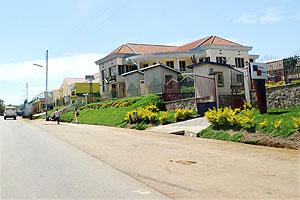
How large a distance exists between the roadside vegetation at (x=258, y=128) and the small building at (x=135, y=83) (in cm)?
2361

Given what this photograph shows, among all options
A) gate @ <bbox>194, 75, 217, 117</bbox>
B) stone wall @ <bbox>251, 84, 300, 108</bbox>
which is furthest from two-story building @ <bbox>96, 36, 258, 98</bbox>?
stone wall @ <bbox>251, 84, 300, 108</bbox>

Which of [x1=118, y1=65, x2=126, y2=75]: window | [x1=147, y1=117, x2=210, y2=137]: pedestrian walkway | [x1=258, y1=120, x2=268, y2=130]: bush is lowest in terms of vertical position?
[x1=147, y1=117, x2=210, y2=137]: pedestrian walkway

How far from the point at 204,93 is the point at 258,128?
9908 millimetres

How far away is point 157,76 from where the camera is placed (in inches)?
1425

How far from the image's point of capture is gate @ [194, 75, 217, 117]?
2269cm

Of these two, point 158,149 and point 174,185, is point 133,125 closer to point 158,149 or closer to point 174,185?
point 158,149

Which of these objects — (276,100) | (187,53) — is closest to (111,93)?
(187,53)

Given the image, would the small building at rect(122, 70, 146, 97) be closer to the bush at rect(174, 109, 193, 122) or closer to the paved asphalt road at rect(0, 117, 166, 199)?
the bush at rect(174, 109, 193, 122)

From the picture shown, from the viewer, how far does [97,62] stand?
5881 centimetres

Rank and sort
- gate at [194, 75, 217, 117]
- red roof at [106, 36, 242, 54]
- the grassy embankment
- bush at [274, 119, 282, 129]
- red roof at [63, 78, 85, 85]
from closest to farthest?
the grassy embankment → bush at [274, 119, 282, 129] → gate at [194, 75, 217, 117] → red roof at [106, 36, 242, 54] → red roof at [63, 78, 85, 85]

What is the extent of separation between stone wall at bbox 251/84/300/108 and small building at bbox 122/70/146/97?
2221 cm

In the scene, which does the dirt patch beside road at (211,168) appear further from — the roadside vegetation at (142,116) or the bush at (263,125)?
the roadside vegetation at (142,116)

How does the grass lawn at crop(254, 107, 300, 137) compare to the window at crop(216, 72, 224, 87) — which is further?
the window at crop(216, 72, 224, 87)

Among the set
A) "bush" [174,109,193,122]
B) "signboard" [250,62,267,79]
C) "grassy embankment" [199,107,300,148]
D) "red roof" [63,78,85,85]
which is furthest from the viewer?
"red roof" [63,78,85,85]
